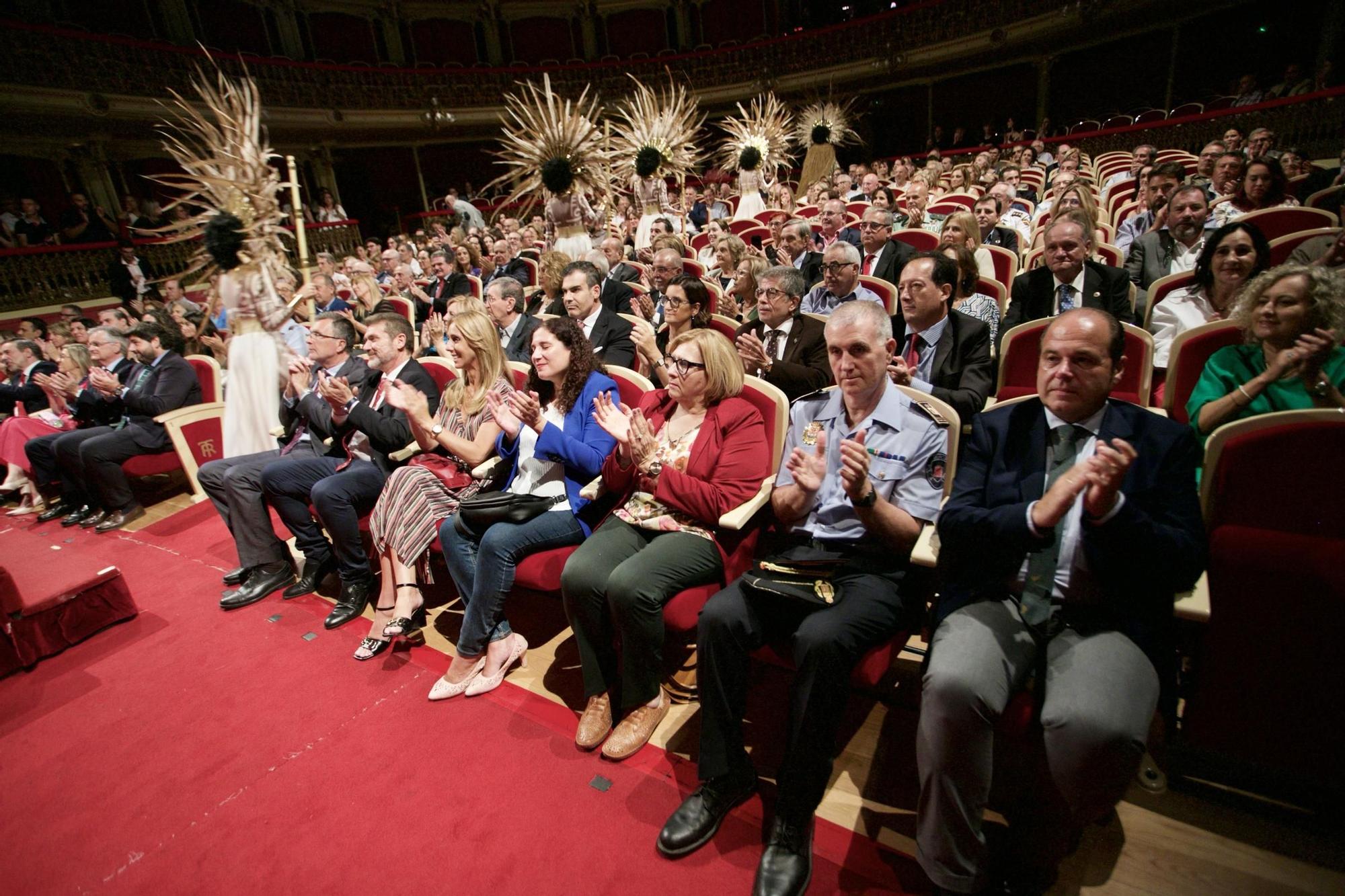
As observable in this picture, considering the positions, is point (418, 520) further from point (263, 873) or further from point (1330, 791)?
point (1330, 791)

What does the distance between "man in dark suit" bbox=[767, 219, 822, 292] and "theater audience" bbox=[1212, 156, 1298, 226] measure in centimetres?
244

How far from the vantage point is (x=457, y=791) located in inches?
77.4

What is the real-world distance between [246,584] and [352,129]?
47.0ft

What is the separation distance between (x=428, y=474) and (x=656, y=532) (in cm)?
106

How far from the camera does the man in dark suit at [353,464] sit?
9.18 feet

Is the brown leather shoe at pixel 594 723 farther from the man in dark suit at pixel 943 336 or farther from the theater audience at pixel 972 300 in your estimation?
the theater audience at pixel 972 300

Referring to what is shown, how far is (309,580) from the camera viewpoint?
10.5 feet

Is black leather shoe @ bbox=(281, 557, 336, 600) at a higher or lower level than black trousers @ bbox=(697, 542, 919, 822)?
lower

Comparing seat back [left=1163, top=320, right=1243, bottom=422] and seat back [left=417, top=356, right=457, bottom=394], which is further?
seat back [left=417, top=356, right=457, bottom=394]

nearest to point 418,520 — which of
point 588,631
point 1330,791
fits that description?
point 588,631

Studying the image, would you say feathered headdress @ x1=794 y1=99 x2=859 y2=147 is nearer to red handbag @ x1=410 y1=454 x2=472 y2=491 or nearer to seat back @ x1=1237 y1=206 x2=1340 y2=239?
seat back @ x1=1237 y1=206 x2=1340 y2=239

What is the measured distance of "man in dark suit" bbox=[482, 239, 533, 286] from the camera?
19.6ft

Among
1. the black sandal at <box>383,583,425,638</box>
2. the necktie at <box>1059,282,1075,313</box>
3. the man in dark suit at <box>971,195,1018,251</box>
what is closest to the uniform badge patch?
the necktie at <box>1059,282,1075,313</box>

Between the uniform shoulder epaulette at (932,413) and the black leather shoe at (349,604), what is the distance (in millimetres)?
2509
